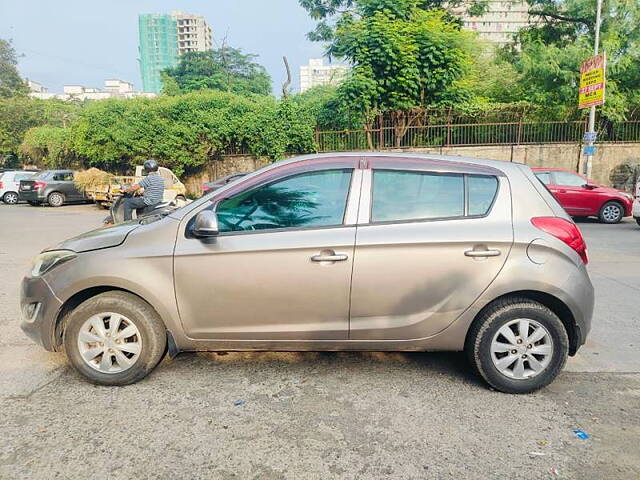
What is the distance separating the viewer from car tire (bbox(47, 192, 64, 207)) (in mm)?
18266

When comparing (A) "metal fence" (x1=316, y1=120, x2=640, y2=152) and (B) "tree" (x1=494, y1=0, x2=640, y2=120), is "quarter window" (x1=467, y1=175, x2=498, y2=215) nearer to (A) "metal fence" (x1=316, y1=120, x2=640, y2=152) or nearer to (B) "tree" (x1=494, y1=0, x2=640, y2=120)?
(A) "metal fence" (x1=316, y1=120, x2=640, y2=152)

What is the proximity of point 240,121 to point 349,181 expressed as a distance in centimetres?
1653

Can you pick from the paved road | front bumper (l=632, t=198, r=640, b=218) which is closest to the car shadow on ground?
the paved road

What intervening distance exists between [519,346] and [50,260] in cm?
341

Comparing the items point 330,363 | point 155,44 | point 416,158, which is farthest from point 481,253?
point 155,44

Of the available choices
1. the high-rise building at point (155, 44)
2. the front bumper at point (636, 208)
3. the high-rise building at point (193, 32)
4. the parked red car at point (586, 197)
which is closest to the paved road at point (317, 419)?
the front bumper at point (636, 208)

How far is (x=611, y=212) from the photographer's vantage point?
41.0 feet

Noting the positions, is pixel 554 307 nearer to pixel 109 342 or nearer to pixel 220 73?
pixel 109 342

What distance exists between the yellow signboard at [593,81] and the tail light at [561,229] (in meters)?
14.1

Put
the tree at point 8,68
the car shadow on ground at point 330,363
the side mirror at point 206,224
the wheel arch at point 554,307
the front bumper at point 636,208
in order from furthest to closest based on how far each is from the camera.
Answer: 1. the tree at point 8,68
2. the front bumper at point 636,208
3. the car shadow on ground at point 330,363
4. the wheel arch at point 554,307
5. the side mirror at point 206,224

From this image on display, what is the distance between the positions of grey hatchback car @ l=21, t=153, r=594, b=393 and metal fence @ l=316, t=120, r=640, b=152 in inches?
614

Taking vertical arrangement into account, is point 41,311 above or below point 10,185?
above

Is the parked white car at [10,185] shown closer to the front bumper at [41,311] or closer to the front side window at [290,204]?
the front bumper at [41,311]

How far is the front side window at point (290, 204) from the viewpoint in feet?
10.7
